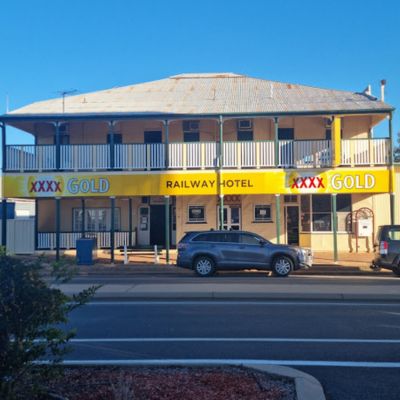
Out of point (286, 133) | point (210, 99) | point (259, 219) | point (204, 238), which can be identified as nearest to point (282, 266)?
point (204, 238)

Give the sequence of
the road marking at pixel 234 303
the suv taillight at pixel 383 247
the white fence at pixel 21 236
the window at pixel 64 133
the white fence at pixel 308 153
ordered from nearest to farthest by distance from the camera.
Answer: the road marking at pixel 234 303
the suv taillight at pixel 383 247
the white fence at pixel 308 153
the white fence at pixel 21 236
the window at pixel 64 133

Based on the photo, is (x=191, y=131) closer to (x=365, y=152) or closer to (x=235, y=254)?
(x=365, y=152)

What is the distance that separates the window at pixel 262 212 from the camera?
24.0m

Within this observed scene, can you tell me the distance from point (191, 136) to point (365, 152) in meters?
8.26

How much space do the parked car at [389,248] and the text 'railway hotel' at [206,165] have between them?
9.81ft

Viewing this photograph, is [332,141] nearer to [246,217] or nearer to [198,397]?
[246,217]

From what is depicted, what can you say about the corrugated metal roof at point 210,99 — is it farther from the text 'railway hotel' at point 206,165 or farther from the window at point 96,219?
the window at point 96,219

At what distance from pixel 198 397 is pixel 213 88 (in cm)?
2351

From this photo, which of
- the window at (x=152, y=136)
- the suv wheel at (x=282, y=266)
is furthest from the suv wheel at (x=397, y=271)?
the window at (x=152, y=136)

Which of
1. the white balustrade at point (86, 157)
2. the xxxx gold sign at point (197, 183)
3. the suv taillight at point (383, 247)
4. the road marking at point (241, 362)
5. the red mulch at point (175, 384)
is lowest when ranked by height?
the road marking at point (241, 362)

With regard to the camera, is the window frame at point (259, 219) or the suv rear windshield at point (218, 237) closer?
the suv rear windshield at point (218, 237)

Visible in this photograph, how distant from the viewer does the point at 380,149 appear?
20.9 m

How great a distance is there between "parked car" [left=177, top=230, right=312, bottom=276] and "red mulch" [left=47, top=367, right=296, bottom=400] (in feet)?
36.7

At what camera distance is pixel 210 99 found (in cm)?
2405
